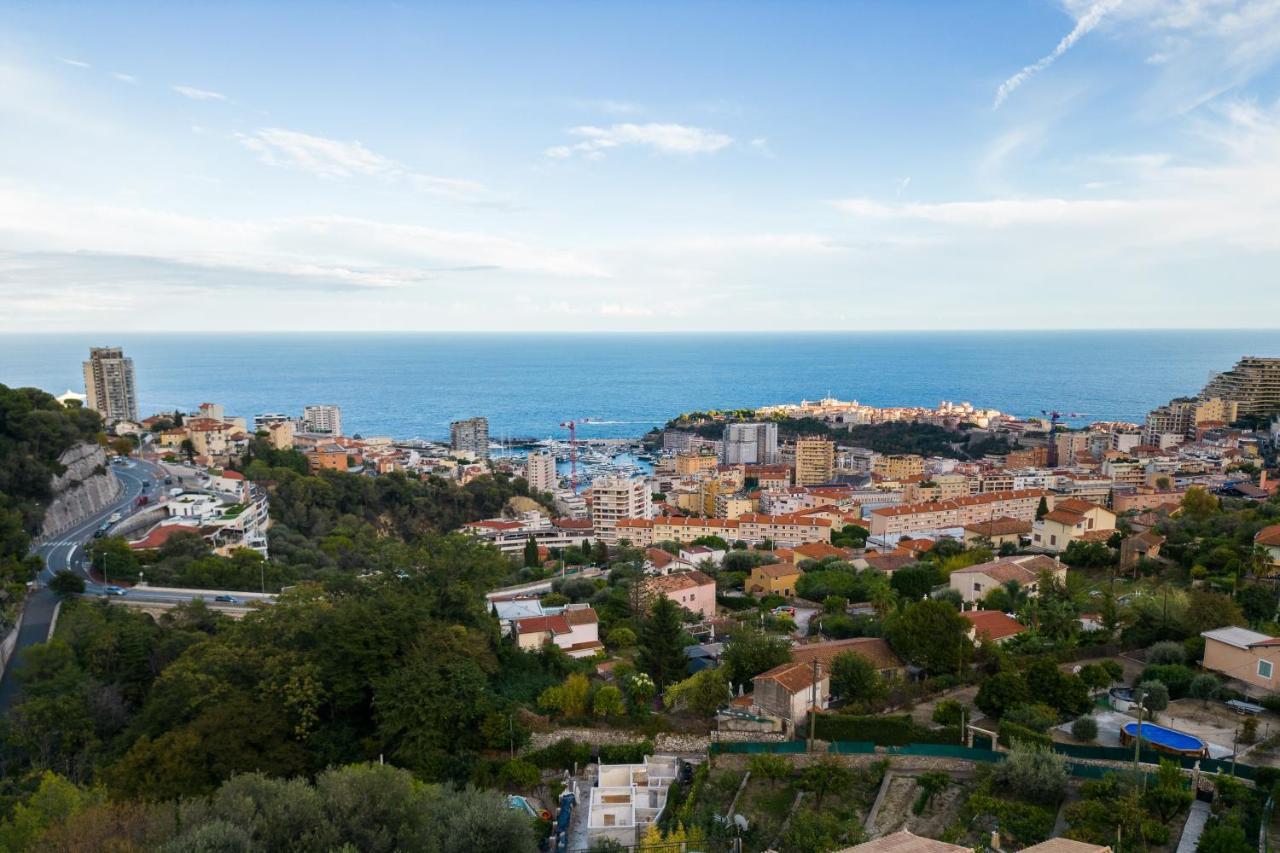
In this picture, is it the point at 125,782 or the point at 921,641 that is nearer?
the point at 125,782

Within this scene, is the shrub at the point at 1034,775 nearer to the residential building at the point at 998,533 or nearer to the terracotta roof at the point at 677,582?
the terracotta roof at the point at 677,582

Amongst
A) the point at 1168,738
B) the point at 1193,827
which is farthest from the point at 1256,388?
the point at 1193,827

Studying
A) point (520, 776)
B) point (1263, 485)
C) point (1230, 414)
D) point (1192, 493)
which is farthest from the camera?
point (1230, 414)

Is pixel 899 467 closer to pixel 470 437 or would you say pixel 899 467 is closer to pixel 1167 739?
pixel 470 437

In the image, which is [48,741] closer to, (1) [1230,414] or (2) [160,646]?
(2) [160,646]

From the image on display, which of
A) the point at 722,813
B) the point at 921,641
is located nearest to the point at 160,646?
the point at 722,813

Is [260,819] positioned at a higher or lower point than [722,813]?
higher

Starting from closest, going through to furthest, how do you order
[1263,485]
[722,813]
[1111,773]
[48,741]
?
[1111,773]
[722,813]
[48,741]
[1263,485]
